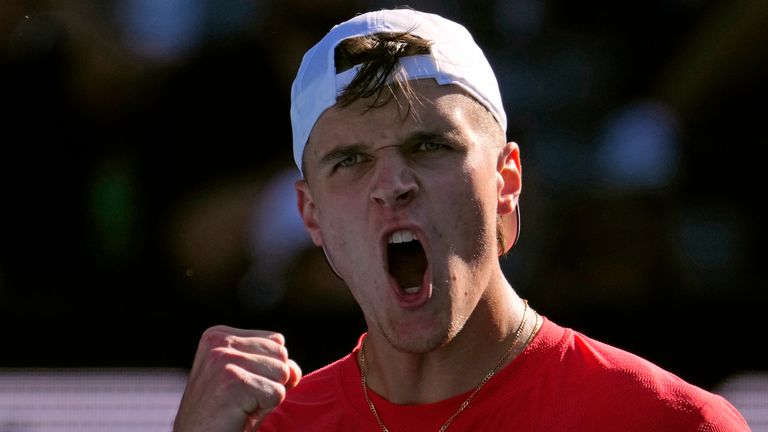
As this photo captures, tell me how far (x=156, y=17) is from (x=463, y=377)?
378cm

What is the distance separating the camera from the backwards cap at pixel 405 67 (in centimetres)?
264

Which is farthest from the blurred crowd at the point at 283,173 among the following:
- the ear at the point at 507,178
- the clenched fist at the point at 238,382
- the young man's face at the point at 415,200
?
the clenched fist at the point at 238,382

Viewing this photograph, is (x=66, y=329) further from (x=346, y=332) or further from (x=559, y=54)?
(x=559, y=54)

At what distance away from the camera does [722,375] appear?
577 centimetres

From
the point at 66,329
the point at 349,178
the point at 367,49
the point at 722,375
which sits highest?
the point at 367,49

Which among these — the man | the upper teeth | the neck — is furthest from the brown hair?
the neck

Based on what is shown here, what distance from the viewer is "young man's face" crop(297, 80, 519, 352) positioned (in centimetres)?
256

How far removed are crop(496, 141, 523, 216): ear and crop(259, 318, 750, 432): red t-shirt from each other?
285 mm

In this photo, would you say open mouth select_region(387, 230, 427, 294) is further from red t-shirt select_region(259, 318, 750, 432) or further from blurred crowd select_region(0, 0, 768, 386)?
blurred crowd select_region(0, 0, 768, 386)

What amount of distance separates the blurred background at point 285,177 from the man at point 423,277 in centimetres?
297

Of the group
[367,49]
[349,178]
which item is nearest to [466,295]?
[349,178]

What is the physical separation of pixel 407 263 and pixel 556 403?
0.50m

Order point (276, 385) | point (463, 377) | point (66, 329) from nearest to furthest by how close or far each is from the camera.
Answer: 1. point (276, 385)
2. point (463, 377)
3. point (66, 329)

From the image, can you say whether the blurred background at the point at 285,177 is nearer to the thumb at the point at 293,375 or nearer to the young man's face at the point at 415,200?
the young man's face at the point at 415,200
